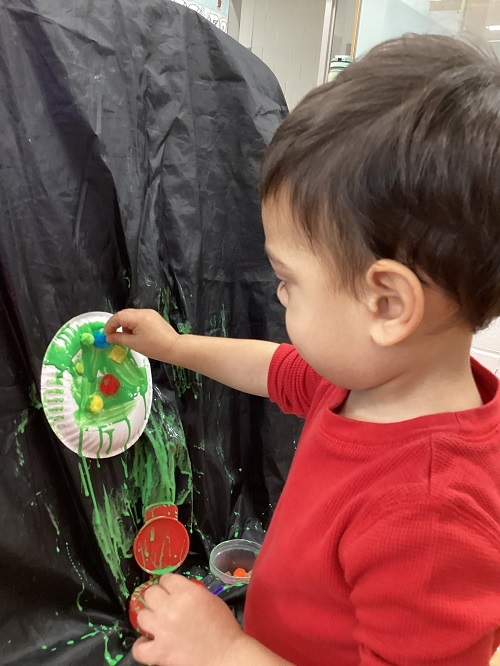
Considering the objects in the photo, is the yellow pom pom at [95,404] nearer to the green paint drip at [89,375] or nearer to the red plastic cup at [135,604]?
the green paint drip at [89,375]

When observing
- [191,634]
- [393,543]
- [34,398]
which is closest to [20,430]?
[34,398]

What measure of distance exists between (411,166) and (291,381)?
374mm

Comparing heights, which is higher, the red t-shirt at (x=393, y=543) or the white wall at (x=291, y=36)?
the white wall at (x=291, y=36)

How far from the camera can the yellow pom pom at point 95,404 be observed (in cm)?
80

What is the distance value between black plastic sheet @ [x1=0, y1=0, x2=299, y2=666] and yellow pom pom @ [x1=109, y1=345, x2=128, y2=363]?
64mm

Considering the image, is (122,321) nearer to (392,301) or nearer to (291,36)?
(392,301)

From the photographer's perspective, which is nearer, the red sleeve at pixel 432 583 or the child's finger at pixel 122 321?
the red sleeve at pixel 432 583

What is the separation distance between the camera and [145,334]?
0.78 m

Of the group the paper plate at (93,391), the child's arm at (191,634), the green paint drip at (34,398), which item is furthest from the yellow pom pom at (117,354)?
the child's arm at (191,634)

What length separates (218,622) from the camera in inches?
21.1

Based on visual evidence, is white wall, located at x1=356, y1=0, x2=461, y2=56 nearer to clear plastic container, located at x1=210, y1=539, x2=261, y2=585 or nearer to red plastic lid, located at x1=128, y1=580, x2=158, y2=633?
clear plastic container, located at x1=210, y1=539, x2=261, y2=585

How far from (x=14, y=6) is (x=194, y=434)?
667 mm

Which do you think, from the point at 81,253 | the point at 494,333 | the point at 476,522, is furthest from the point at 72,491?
the point at 494,333

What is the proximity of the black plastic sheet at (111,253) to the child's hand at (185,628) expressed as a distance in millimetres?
296
